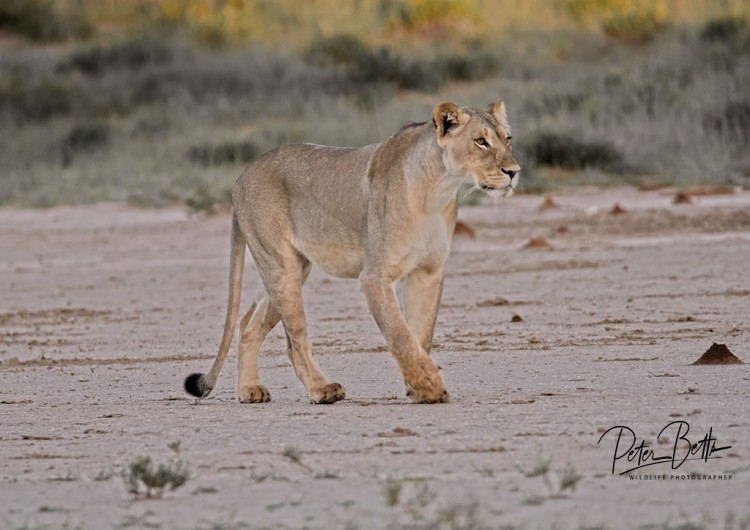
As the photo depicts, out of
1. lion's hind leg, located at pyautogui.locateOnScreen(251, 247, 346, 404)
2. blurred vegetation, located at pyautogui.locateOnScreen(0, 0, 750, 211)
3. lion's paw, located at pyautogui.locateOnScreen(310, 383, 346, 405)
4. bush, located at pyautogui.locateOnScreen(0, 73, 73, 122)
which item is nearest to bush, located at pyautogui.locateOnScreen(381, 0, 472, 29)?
blurred vegetation, located at pyautogui.locateOnScreen(0, 0, 750, 211)

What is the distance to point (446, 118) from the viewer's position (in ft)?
24.1

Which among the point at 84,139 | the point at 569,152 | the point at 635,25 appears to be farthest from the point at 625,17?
the point at 84,139

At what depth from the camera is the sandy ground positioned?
4.88m

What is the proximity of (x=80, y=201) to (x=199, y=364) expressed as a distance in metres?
12.8

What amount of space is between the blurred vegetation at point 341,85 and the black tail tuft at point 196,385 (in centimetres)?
1224

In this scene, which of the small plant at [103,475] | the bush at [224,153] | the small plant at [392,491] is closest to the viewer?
the small plant at [392,491]

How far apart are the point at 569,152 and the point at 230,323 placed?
15.1 meters

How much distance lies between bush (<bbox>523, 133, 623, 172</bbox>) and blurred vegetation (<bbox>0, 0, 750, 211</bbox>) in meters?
0.03

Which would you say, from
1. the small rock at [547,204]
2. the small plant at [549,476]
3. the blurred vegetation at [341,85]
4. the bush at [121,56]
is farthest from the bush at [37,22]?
the small plant at [549,476]

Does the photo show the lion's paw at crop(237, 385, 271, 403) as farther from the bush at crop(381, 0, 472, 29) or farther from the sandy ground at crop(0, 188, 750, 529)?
the bush at crop(381, 0, 472, 29)

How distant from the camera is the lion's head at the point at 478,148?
720cm

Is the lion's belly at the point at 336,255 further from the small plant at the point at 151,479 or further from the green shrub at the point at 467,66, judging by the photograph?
the green shrub at the point at 467,66

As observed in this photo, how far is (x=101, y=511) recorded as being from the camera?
16.2 feet
